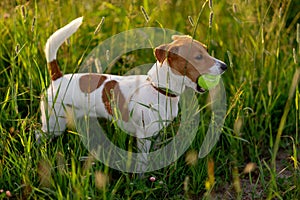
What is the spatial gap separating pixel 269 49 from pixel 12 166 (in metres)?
1.74

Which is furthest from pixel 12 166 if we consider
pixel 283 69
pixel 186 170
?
pixel 283 69

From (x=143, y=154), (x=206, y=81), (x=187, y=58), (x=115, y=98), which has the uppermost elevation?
(x=187, y=58)

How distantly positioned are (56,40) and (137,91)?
473 millimetres

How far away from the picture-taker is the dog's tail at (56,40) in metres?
2.37

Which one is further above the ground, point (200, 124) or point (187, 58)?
point (187, 58)

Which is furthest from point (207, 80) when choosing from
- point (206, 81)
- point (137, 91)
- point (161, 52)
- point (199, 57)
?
point (137, 91)

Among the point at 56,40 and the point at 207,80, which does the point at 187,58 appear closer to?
the point at 207,80

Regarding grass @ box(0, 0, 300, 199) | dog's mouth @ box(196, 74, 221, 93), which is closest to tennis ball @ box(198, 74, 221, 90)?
dog's mouth @ box(196, 74, 221, 93)

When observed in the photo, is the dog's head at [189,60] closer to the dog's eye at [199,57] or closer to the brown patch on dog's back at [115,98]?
the dog's eye at [199,57]

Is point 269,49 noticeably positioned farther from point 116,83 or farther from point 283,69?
point 116,83

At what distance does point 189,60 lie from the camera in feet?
7.09

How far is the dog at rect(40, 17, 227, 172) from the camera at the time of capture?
7.13 ft

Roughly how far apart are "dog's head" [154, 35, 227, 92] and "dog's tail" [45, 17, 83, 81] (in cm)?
45

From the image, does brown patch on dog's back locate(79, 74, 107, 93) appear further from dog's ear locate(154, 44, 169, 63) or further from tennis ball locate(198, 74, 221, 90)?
tennis ball locate(198, 74, 221, 90)
